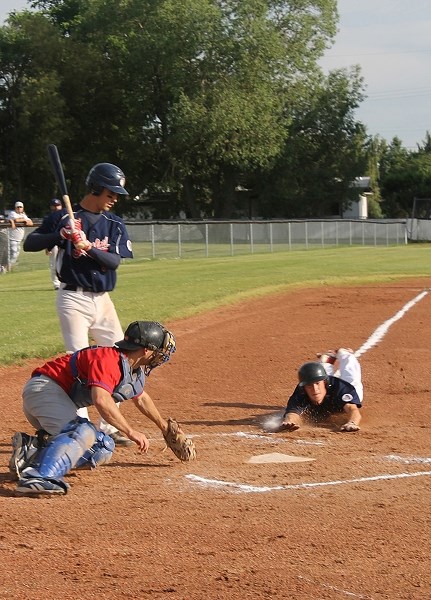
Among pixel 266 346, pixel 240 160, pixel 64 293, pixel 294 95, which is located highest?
pixel 294 95

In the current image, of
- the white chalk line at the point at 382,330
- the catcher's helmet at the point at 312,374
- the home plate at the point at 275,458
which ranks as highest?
the catcher's helmet at the point at 312,374

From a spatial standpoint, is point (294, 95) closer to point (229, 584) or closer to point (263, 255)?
point (263, 255)

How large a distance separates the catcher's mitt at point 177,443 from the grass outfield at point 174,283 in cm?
525

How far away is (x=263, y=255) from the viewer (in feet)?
124

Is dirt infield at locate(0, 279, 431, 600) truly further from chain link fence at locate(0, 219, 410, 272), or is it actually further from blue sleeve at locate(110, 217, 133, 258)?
chain link fence at locate(0, 219, 410, 272)

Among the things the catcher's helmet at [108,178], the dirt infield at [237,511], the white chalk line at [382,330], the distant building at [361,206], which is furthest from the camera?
the distant building at [361,206]

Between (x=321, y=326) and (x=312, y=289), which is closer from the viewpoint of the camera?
(x=321, y=326)

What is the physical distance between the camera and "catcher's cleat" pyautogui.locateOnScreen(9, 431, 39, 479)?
20.3 ft

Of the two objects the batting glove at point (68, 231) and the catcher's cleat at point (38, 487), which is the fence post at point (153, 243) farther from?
the catcher's cleat at point (38, 487)

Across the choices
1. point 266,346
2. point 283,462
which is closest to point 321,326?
point 266,346

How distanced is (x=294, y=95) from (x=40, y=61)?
1590 centimetres

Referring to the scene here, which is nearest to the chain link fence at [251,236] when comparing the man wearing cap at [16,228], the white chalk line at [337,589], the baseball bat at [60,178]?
the man wearing cap at [16,228]

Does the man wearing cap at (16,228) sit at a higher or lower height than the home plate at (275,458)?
higher

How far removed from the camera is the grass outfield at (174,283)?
14227 mm
